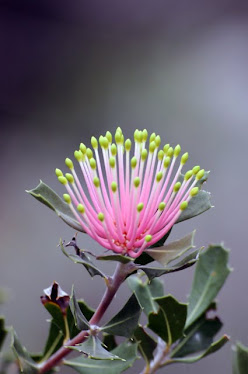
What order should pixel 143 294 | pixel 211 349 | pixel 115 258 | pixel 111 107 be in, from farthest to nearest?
pixel 111 107, pixel 143 294, pixel 211 349, pixel 115 258

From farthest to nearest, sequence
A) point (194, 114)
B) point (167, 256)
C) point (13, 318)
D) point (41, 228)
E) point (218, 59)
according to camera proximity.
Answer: point (218, 59)
point (194, 114)
point (41, 228)
point (13, 318)
point (167, 256)

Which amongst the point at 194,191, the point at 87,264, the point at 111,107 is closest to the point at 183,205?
the point at 194,191

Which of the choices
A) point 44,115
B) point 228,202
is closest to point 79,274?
point 228,202

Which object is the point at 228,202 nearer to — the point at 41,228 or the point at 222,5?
the point at 41,228

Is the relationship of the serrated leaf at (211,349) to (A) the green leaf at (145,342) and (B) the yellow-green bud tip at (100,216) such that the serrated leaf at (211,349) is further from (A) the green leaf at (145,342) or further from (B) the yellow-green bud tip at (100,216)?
(B) the yellow-green bud tip at (100,216)

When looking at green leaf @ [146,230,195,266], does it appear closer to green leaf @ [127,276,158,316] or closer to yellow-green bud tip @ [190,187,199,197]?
yellow-green bud tip @ [190,187,199,197]

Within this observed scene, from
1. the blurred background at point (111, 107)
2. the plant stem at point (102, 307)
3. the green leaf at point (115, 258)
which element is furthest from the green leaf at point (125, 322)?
the blurred background at point (111, 107)

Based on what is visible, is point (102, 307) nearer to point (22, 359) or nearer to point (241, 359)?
point (22, 359)
